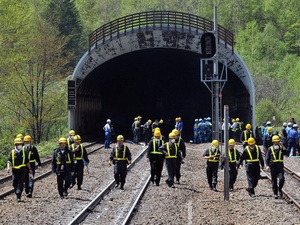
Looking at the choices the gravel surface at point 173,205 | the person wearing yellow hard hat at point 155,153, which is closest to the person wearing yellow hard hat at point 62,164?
the gravel surface at point 173,205

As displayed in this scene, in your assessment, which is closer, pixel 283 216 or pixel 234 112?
pixel 283 216

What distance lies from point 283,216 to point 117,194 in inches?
220

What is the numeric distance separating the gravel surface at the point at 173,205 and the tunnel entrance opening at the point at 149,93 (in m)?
19.0

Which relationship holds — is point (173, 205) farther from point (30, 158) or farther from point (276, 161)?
point (30, 158)

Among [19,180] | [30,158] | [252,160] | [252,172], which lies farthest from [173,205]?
[30,158]

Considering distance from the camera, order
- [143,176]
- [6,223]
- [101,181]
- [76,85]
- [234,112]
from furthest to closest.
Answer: [234,112] < [76,85] < [143,176] < [101,181] < [6,223]

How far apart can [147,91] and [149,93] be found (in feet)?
1.06

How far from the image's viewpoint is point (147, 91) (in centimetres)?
5147

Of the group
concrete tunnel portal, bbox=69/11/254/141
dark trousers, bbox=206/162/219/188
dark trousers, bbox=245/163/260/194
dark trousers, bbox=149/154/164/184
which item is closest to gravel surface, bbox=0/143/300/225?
dark trousers, bbox=206/162/219/188

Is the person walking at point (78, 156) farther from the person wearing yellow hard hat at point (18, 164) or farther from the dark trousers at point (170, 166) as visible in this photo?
the dark trousers at point (170, 166)

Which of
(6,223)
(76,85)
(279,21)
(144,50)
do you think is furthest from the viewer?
(279,21)

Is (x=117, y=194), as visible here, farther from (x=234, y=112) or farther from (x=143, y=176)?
(x=234, y=112)

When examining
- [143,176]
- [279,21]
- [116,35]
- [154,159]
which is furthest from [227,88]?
[279,21]

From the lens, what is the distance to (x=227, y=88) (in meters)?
44.5
